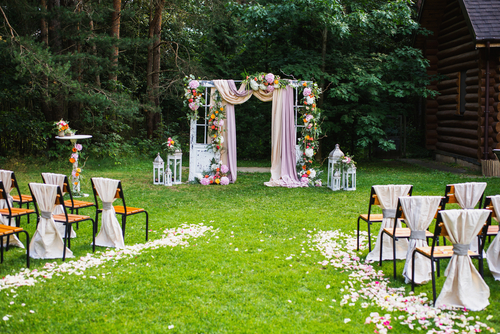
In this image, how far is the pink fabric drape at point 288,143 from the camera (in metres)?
10.5

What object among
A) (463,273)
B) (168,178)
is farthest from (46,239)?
(168,178)

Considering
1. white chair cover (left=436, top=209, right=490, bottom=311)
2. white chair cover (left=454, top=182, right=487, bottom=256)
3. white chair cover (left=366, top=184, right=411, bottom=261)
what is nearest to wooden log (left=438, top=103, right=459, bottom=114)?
white chair cover (left=454, top=182, right=487, bottom=256)

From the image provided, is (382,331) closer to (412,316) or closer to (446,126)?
(412,316)

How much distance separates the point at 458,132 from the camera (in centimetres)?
1400

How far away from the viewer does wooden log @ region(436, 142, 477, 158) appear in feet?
42.3

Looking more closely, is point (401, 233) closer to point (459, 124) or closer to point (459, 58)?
point (459, 124)

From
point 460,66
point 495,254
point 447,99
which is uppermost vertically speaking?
point 460,66

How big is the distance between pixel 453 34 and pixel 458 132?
3.14m

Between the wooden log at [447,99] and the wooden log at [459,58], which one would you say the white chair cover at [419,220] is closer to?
the wooden log at [459,58]

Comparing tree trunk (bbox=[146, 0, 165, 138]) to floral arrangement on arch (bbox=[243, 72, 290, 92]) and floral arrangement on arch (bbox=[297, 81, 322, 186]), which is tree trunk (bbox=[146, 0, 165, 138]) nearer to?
floral arrangement on arch (bbox=[243, 72, 290, 92])

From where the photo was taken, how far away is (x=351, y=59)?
47.0 ft

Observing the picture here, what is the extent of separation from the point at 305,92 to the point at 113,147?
25.1 feet

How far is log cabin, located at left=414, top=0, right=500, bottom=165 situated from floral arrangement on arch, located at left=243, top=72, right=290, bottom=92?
5.17 m

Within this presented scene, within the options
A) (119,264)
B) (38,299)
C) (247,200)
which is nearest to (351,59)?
(247,200)
